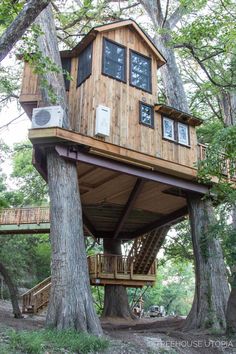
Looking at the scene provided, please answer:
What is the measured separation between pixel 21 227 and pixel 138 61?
9.88m

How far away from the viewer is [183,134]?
11508mm

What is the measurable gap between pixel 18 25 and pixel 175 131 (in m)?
6.90

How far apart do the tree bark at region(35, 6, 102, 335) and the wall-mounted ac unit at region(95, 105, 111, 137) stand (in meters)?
0.85

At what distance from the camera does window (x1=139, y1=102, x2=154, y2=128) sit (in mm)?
10619

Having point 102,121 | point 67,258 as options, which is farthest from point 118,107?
point 67,258

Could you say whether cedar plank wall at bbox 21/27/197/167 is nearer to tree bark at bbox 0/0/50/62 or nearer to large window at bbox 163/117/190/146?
large window at bbox 163/117/190/146

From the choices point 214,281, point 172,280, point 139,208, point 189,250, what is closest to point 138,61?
point 139,208

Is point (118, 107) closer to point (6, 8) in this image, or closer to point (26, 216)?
point (6, 8)

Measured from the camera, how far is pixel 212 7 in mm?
14289

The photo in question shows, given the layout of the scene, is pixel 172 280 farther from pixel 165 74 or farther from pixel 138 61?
pixel 138 61

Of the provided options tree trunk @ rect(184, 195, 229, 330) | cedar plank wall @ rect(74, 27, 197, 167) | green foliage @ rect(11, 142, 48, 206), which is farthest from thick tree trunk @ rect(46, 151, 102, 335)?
green foliage @ rect(11, 142, 48, 206)

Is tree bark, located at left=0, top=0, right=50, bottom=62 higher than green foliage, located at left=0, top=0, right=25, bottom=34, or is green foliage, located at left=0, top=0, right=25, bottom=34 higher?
green foliage, located at left=0, top=0, right=25, bottom=34

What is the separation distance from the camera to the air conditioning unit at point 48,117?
8836mm

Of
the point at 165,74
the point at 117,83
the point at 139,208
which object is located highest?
the point at 165,74
